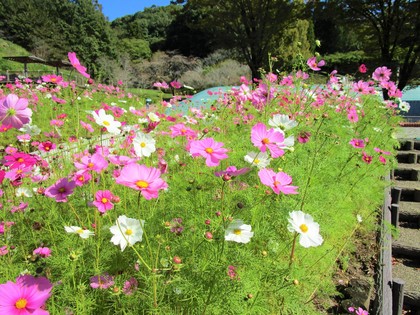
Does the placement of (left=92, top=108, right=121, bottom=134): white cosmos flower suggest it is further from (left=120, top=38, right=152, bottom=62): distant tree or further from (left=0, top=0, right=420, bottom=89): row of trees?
(left=120, top=38, right=152, bottom=62): distant tree

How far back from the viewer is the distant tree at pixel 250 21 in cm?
1177

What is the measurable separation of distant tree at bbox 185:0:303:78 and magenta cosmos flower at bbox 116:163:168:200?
37.1 ft

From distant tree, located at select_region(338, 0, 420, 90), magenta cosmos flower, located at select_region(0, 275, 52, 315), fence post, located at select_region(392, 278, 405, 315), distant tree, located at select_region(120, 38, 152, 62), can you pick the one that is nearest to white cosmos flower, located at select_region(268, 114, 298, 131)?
magenta cosmos flower, located at select_region(0, 275, 52, 315)

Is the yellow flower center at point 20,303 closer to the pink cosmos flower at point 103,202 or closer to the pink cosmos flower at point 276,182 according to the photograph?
the pink cosmos flower at point 103,202

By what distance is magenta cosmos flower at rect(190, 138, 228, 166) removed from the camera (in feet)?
3.29

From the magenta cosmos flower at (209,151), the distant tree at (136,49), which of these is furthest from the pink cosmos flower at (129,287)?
the distant tree at (136,49)

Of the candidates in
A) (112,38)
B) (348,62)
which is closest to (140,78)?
(112,38)

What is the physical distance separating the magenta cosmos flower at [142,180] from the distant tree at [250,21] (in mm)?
11301

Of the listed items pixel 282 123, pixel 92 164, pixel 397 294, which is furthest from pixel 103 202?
pixel 397 294

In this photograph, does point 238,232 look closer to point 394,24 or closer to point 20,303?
point 20,303

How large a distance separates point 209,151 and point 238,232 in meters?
0.27

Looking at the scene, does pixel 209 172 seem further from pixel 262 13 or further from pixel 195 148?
pixel 262 13

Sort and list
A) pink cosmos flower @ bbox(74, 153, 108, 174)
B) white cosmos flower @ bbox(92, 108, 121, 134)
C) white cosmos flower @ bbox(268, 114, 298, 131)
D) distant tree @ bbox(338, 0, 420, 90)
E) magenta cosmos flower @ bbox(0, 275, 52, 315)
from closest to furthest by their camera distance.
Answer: magenta cosmos flower @ bbox(0, 275, 52, 315) → pink cosmos flower @ bbox(74, 153, 108, 174) → white cosmos flower @ bbox(92, 108, 121, 134) → white cosmos flower @ bbox(268, 114, 298, 131) → distant tree @ bbox(338, 0, 420, 90)

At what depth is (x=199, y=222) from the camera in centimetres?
130
